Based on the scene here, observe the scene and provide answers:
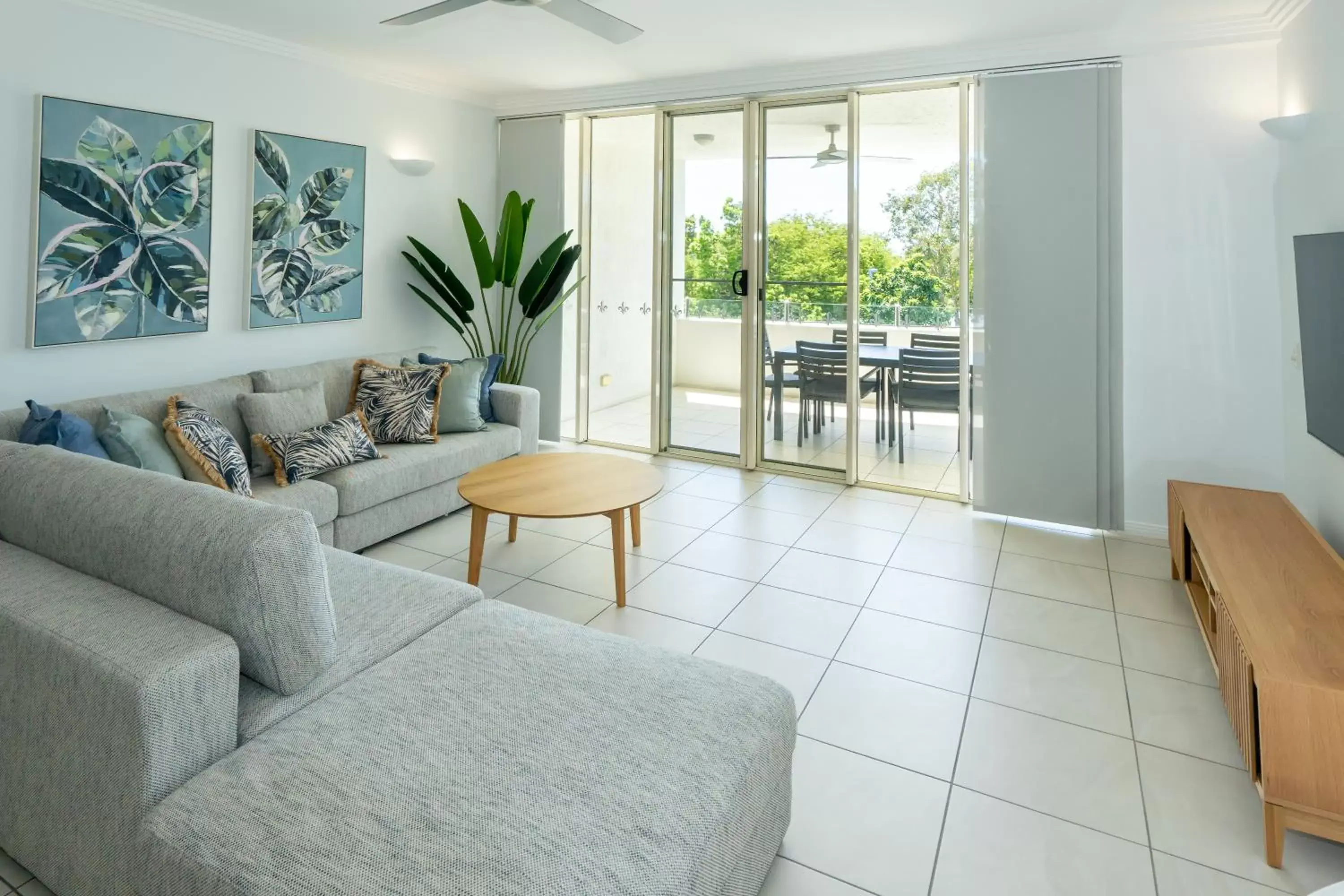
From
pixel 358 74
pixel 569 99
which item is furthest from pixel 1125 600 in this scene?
pixel 358 74

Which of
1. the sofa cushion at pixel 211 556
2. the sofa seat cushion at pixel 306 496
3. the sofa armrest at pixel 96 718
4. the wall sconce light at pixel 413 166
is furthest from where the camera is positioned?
the wall sconce light at pixel 413 166

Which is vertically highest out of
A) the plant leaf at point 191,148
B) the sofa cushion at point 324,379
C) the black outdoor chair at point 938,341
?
the plant leaf at point 191,148

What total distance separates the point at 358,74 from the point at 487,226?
4.59 ft

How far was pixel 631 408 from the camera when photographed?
588 cm

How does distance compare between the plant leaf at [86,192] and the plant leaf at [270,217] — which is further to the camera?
the plant leaf at [270,217]

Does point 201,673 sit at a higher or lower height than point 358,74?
lower

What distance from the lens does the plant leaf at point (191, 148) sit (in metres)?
3.63

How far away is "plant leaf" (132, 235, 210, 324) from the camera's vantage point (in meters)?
3.63

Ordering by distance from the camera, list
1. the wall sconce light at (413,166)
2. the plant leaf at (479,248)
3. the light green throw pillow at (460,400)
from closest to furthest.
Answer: the light green throw pillow at (460,400)
the wall sconce light at (413,166)
the plant leaf at (479,248)

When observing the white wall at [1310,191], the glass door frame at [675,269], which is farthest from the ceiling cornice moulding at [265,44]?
the white wall at [1310,191]

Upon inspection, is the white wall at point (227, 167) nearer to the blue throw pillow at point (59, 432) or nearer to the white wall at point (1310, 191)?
the blue throw pillow at point (59, 432)

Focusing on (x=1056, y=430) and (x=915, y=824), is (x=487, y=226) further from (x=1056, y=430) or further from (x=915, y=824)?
(x=915, y=824)

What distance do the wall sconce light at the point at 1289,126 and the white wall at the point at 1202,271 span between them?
36 cm

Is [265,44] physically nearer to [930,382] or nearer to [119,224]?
[119,224]
